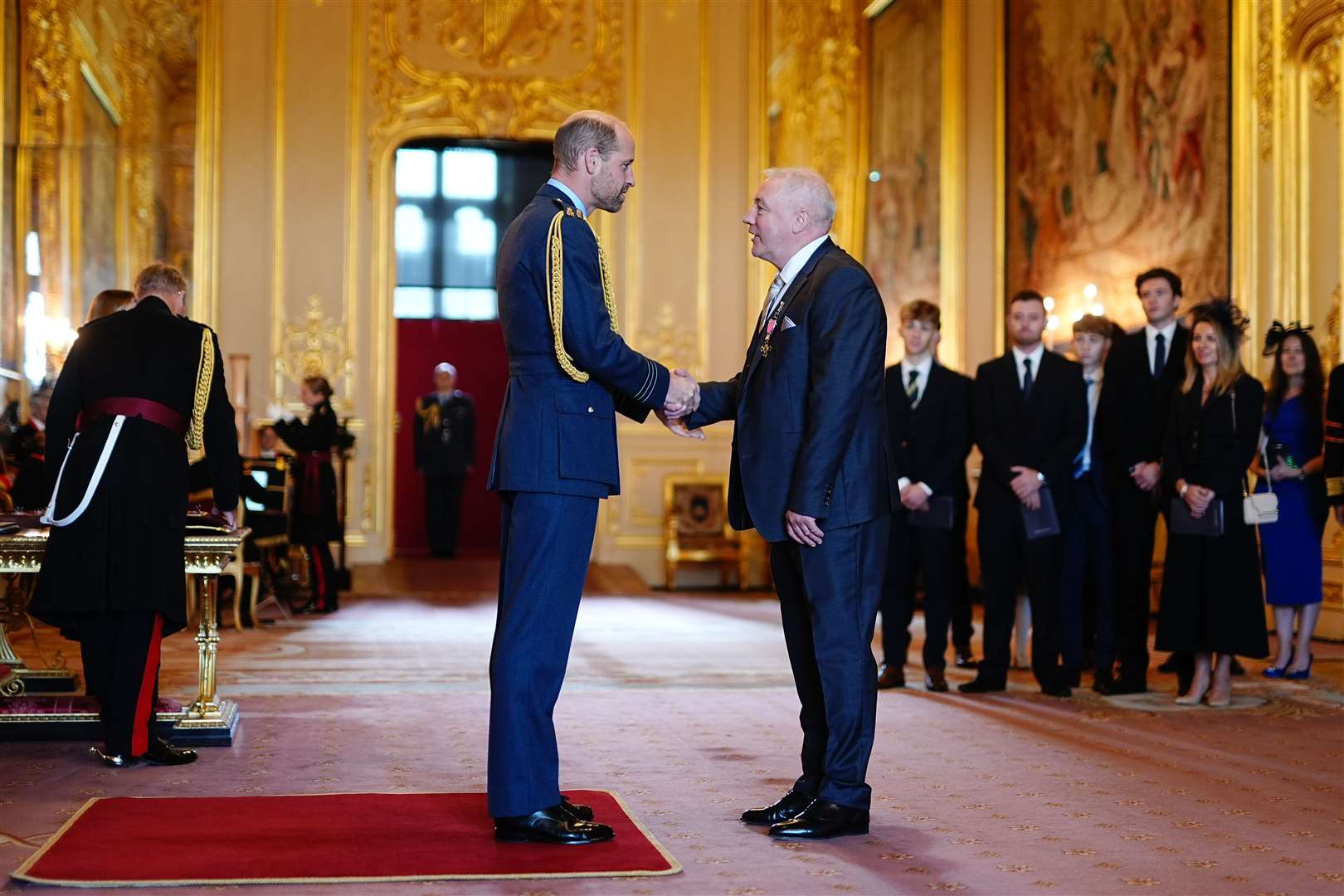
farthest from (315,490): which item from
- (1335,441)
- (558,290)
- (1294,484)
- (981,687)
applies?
(558,290)

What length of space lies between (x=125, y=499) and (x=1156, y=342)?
4.18 m

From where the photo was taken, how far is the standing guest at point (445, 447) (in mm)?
13773

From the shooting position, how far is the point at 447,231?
15297 millimetres

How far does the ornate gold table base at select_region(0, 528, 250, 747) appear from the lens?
4.61m

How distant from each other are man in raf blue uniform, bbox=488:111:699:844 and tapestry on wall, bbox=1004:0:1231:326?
6.97 meters

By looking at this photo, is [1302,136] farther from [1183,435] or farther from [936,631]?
[936,631]

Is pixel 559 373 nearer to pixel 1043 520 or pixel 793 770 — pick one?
pixel 793 770

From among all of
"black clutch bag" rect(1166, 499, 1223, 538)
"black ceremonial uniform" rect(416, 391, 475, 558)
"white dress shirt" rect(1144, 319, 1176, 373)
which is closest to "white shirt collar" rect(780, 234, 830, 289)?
"black clutch bag" rect(1166, 499, 1223, 538)

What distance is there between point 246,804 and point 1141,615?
3901mm

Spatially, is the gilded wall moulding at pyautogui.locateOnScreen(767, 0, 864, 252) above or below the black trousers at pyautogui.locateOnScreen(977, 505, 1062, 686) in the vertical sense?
above

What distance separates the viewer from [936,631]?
20.4ft

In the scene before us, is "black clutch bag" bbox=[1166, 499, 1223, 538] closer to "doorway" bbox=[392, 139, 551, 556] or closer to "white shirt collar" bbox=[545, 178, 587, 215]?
"white shirt collar" bbox=[545, 178, 587, 215]

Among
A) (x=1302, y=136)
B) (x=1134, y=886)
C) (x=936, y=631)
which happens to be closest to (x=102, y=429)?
(x=1134, y=886)

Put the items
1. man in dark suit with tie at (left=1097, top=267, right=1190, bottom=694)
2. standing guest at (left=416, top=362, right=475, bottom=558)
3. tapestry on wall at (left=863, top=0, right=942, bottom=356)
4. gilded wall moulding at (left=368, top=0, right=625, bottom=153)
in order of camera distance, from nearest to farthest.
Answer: man in dark suit with tie at (left=1097, top=267, right=1190, bottom=694)
gilded wall moulding at (left=368, top=0, right=625, bottom=153)
tapestry on wall at (left=863, top=0, right=942, bottom=356)
standing guest at (left=416, top=362, right=475, bottom=558)
